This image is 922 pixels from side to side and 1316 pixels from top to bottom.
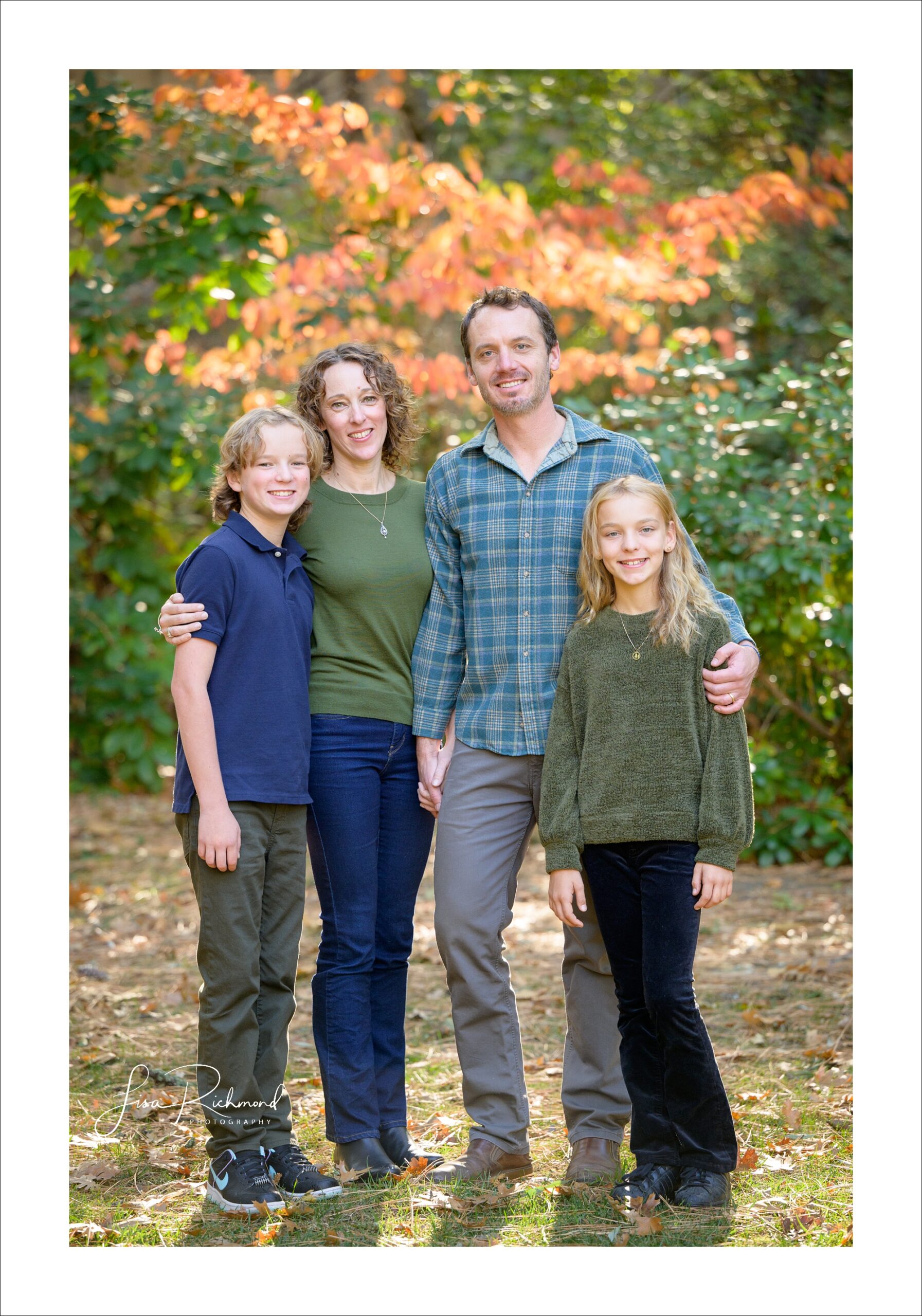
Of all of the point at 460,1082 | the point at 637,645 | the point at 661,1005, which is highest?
the point at 637,645

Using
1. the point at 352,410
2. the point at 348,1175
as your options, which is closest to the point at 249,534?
the point at 352,410

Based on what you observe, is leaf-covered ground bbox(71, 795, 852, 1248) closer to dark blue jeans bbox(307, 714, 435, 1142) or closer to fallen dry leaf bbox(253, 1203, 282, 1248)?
fallen dry leaf bbox(253, 1203, 282, 1248)

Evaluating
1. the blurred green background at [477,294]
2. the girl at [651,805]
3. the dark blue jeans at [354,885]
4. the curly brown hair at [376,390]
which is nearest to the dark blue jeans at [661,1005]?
the girl at [651,805]

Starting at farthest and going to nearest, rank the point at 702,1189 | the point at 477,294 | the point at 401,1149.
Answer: the point at 477,294
the point at 401,1149
the point at 702,1189

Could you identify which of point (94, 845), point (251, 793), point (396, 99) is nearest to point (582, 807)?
point (251, 793)

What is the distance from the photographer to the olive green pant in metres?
2.71

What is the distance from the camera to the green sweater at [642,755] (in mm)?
2627

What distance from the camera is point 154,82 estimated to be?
372 inches

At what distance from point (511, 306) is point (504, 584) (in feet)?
2.20

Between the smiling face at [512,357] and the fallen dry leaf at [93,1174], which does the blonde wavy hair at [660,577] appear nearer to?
the smiling face at [512,357]

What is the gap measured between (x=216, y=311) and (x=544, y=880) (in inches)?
150

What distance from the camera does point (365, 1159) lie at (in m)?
2.84

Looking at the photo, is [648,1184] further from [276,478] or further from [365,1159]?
[276,478]

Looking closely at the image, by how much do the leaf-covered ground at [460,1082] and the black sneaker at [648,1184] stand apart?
0.04 meters
